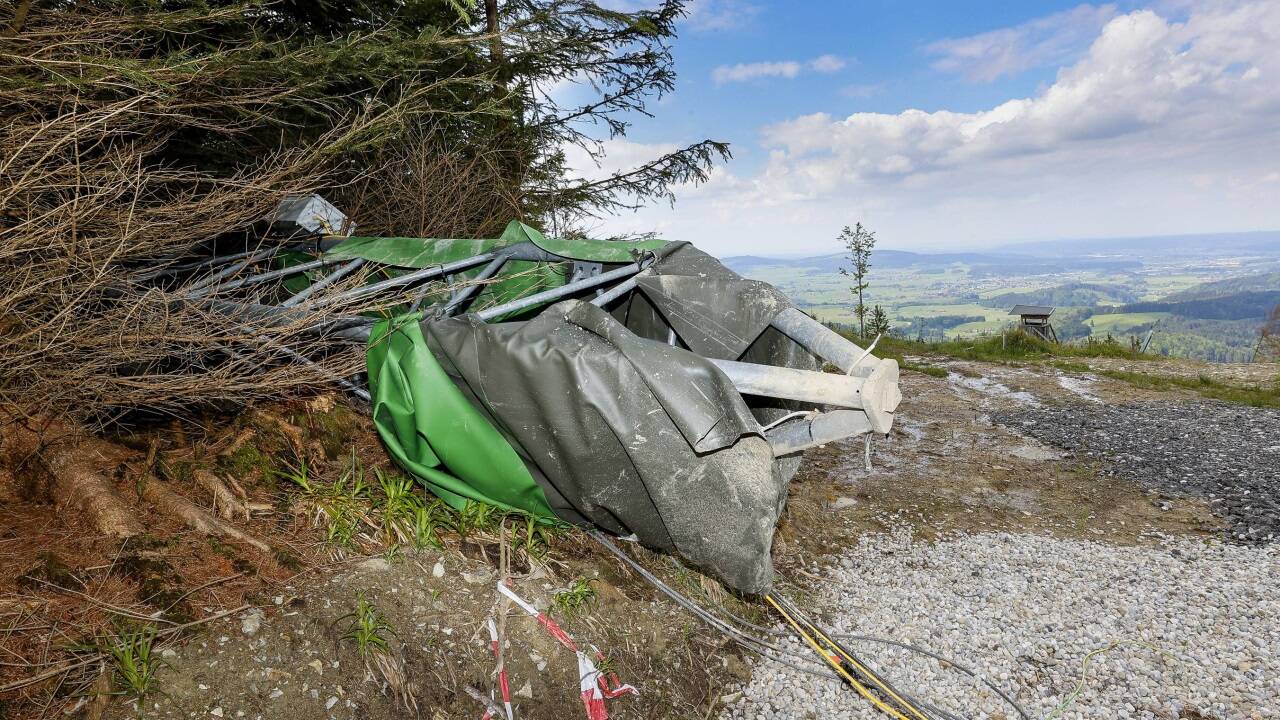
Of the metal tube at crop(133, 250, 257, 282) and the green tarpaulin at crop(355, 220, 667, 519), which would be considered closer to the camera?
the green tarpaulin at crop(355, 220, 667, 519)

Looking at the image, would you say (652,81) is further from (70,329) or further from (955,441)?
(70,329)

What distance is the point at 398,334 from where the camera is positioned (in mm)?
3283

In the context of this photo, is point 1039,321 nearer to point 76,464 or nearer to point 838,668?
point 838,668

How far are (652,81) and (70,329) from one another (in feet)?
32.8

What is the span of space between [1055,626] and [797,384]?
2.79 m

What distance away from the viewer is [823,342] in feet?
10.6

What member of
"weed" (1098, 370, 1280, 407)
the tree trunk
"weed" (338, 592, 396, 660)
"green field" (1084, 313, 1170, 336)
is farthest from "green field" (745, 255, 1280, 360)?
the tree trunk

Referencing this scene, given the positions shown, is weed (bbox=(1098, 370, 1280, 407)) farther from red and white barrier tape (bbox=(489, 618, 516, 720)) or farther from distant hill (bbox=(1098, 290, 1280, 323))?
distant hill (bbox=(1098, 290, 1280, 323))

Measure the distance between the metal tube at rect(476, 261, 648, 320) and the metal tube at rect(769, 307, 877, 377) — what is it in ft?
3.64

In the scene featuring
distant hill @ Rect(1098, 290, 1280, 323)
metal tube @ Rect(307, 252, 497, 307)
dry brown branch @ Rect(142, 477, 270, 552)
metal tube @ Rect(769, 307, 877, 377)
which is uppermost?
metal tube @ Rect(307, 252, 497, 307)

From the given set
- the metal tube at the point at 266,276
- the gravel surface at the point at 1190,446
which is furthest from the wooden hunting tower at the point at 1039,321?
the metal tube at the point at 266,276

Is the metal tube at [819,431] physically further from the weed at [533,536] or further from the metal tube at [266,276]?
the metal tube at [266,276]

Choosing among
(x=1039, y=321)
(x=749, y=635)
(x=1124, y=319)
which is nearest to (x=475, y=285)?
(x=749, y=635)

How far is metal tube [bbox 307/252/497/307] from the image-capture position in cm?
351
